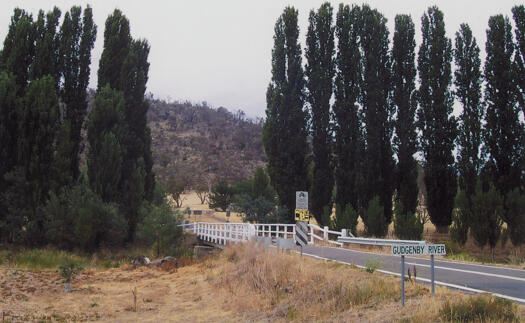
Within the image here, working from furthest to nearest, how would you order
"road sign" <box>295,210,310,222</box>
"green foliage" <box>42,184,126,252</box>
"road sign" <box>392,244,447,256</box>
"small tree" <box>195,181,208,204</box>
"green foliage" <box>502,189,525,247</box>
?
"small tree" <box>195,181,208,204</box>, "green foliage" <box>42,184,126,252</box>, "green foliage" <box>502,189,525,247</box>, "road sign" <box>295,210,310,222</box>, "road sign" <box>392,244,447,256</box>

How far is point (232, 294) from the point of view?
14.1 metres

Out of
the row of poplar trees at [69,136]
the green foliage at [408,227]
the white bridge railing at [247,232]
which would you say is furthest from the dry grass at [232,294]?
the green foliage at [408,227]

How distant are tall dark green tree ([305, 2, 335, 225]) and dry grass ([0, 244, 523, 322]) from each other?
1605 cm

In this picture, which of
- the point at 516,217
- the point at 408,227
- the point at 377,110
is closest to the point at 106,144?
the point at 377,110

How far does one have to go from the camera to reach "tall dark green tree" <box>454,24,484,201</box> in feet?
105

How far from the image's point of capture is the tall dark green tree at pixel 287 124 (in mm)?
36656

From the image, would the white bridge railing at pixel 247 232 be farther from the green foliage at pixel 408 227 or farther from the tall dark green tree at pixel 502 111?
the tall dark green tree at pixel 502 111

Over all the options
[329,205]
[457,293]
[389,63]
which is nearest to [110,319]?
[457,293]

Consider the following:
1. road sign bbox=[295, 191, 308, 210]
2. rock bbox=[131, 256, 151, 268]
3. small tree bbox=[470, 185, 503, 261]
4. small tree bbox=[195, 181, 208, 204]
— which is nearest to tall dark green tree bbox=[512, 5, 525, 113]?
small tree bbox=[470, 185, 503, 261]

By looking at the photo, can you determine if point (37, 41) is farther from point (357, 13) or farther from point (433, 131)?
point (433, 131)

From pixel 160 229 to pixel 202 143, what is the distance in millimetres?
78289

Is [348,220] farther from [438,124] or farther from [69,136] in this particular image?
[69,136]

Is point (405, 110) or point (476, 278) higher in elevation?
point (405, 110)

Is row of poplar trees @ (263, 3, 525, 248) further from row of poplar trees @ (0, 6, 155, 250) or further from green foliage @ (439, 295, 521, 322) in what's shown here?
green foliage @ (439, 295, 521, 322)
